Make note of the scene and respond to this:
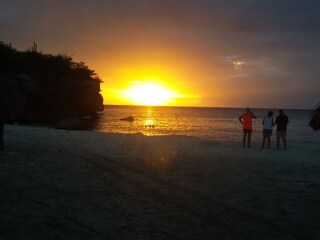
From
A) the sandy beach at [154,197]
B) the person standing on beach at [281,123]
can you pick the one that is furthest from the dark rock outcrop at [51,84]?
the sandy beach at [154,197]

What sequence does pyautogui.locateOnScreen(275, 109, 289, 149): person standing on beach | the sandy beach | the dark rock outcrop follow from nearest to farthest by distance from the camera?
the sandy beach < pyautogui.locateOnScreen(275, 109, 289, 149): person standing on beach < the dark rock outcrop

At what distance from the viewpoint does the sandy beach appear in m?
6.17

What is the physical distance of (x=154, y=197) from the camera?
27.3 ft

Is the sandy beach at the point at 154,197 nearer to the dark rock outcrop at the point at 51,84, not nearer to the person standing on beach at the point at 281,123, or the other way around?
the person standing on beach at the point at 281,123

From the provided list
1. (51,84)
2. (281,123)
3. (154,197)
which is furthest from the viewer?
(51,84)

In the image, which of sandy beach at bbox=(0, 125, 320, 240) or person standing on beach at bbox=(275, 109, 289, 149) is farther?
person standing on beach at bbox=(275, 109, 289, 149)

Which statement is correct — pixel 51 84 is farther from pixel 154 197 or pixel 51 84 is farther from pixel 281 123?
pixel 154 197

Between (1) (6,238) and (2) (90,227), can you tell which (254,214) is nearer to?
(2) (90,227)

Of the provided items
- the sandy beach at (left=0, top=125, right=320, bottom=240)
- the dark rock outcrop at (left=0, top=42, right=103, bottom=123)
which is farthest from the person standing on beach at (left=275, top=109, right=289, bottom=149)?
the dark rock outcrop at (left=0, top=42, right=103, bottom=123)

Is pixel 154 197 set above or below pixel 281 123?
below

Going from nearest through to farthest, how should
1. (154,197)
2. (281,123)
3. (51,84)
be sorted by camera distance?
(154,197) < (281,123) < (51,84)

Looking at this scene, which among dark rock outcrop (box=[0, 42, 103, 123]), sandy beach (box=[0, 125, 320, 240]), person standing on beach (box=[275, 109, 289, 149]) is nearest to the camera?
sandy beach (box=[0, 125, 320, 240])

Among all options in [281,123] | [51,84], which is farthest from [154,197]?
[51,84]

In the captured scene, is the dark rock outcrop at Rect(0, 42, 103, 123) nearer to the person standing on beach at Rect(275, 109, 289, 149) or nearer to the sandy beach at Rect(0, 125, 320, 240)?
the person standing on beach at Rect(275, 109, 289, 149)
